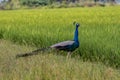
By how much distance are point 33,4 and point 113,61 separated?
3760cm

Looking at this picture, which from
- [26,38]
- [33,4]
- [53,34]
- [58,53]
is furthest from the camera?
[33,4]

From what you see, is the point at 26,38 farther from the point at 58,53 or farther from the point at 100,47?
the point at 100,47

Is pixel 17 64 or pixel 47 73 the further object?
pixel 17 64

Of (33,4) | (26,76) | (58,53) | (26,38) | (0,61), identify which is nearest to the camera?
(26,76)

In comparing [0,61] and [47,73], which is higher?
[47,73]

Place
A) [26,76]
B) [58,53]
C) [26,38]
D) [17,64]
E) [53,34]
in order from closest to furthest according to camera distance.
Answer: [26,76] < [17,64] < [58,53] < [53,34] < [26,38]

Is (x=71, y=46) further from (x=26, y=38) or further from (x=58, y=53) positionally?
(x=26, y=38)

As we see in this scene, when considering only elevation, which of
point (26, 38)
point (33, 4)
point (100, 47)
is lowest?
point (33, 4)

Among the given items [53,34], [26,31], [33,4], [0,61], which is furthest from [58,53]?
[33,4]

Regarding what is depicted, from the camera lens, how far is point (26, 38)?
7.72 metres

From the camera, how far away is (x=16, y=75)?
4410mm

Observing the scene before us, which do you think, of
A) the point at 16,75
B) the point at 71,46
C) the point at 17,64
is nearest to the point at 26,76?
the point at 16,75

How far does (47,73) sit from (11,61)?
1.41 metres

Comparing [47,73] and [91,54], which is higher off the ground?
[47,73]
